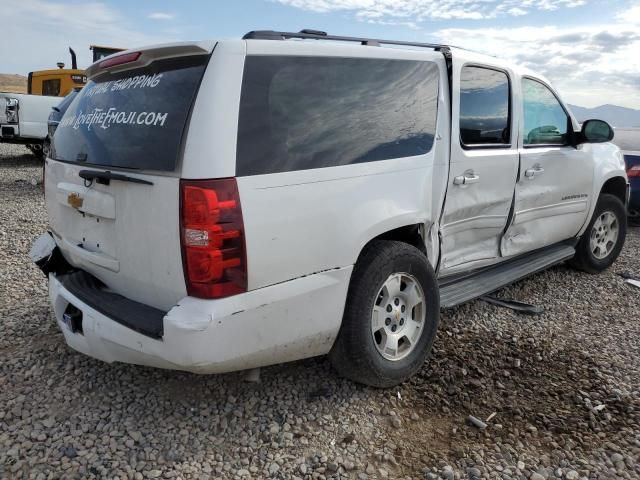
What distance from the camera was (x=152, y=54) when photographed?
8.57 ft

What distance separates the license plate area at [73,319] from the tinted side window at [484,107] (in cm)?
251

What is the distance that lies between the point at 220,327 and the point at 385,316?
3.58ft

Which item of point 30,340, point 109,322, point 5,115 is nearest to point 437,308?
point 109,322

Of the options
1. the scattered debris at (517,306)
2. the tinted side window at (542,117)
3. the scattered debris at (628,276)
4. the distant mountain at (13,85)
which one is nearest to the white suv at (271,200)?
the tinted side window at (542,117)

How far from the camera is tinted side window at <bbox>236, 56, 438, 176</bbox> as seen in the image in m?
2.43

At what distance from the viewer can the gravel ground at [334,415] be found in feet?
8.32

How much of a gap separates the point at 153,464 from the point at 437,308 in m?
1.79

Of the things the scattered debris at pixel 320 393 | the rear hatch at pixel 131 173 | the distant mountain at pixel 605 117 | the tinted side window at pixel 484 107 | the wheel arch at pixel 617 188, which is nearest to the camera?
the rear hatch at pixel 131 173

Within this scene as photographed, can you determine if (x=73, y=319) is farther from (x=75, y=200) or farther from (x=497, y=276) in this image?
(x=497, y=276)

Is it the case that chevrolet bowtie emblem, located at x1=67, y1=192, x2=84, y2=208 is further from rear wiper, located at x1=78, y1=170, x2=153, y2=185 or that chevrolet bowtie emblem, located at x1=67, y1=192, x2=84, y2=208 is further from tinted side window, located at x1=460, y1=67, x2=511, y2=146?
tinted side window, located at x1=460, y1=67, x2=511, y2=146

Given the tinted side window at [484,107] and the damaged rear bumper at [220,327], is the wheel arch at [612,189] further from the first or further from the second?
the damaged rear bumper at [220,327]

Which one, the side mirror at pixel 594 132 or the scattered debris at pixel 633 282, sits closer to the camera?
the side mirror at pixel 594 132

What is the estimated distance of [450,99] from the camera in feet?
11.2

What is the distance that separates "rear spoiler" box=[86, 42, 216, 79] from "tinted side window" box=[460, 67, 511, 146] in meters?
1.83
